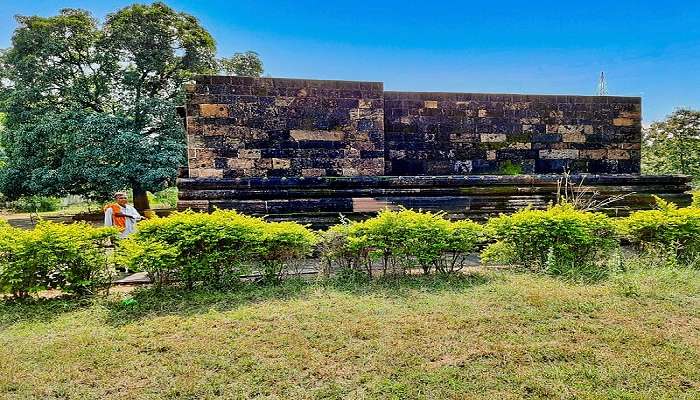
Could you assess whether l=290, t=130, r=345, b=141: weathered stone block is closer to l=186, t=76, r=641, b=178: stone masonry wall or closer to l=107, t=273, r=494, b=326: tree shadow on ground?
l=186, t=76, r=641, b=178: stone masonry wall

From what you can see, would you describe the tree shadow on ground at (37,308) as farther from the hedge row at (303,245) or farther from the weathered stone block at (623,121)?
the weathered stone block at (623,121)

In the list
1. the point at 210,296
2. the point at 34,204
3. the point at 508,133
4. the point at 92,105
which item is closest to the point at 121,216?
the point at 210,296

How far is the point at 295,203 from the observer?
660 cm

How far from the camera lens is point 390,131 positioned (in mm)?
7914

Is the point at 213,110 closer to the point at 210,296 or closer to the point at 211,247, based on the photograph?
the point at 211,247

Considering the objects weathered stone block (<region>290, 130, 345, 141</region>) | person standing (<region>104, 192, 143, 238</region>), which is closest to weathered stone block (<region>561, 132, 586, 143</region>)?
weathered stone block (<region>290, 130, 345, 141</region>)

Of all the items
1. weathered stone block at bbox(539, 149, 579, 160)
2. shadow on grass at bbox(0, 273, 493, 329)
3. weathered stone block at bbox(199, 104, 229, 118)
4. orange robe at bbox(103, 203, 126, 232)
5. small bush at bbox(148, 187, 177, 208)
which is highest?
weathered stone block at bbox(199, 104, 229, 118)

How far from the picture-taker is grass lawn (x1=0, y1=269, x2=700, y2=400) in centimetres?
273

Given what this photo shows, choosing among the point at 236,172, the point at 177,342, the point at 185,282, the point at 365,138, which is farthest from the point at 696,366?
the point at 236,172

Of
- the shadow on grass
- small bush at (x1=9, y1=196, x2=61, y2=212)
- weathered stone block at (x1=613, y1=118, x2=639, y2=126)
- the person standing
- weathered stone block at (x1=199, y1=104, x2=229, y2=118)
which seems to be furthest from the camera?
small bush at (x1=9, y1=196, x2=61, y2=212)

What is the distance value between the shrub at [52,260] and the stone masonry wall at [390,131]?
8.83ft

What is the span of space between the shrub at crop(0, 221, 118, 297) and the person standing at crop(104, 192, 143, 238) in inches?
60.6

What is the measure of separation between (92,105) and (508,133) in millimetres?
14435

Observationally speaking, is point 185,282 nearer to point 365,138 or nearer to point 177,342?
point 177,342
